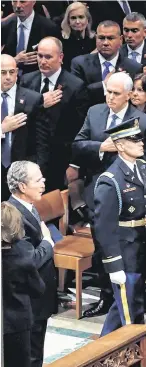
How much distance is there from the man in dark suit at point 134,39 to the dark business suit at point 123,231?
103 cm

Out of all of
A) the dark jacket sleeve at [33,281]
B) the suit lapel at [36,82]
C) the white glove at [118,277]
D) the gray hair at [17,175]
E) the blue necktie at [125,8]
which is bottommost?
the white glove at [118,277]

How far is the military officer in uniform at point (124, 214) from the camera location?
19.1 ft

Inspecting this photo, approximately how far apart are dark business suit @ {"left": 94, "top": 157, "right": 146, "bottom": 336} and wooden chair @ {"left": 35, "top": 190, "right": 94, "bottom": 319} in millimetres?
761

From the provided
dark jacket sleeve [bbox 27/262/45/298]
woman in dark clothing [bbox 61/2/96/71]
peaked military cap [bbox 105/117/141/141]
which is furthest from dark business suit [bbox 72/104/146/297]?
dark jacket sleeve [bbox 27/262/45/298]

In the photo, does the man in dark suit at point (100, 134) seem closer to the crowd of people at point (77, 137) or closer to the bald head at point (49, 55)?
the crowd of people at point (77, 137)

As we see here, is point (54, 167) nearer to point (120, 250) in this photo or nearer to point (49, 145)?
point (49, 145)

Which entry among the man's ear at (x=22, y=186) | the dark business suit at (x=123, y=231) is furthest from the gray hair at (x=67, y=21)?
the man's ear at (x=22, y=186)

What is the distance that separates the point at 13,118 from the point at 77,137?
409 mm

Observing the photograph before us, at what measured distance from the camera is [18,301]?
501 cm

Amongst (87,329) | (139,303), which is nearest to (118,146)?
(139,303)

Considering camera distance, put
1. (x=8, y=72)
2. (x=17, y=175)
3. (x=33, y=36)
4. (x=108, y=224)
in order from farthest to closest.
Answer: (x=33, y=36)
(x=8, y=72)
(x=108, y=224)
(x=17, y=175)

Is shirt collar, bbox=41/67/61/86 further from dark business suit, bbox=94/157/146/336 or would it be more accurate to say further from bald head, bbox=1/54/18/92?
dark business suit, bbox=94/157/146/336

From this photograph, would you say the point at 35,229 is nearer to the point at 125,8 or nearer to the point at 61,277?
the point at 61,277

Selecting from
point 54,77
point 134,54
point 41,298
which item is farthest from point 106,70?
point 41,298
